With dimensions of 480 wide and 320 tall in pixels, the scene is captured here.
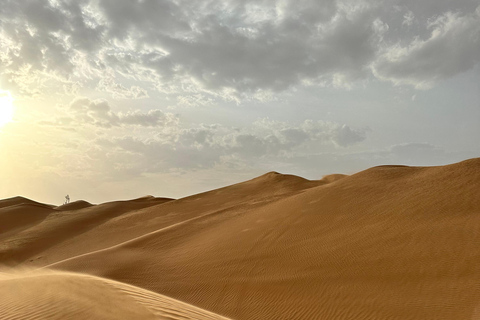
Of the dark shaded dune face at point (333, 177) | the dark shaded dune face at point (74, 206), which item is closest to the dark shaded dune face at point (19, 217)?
the dark shaded dune face at point (74, 206)

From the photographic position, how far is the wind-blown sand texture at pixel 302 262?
7676 millimetres

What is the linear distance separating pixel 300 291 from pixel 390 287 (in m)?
2.66

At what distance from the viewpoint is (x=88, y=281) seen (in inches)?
315

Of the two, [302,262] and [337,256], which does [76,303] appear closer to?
[302,262]

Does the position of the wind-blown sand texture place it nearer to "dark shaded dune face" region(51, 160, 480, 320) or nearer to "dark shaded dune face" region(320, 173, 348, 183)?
"dark shaded dune face" region(51, 160, 480, 320)

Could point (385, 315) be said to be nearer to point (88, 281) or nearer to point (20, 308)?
point (88, 281)

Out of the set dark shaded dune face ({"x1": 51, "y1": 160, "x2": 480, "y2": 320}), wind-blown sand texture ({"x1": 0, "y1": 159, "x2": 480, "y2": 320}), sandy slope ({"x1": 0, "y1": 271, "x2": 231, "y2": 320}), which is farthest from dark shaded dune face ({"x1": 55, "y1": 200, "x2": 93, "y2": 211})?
sandy slope ({"x1": 0, "y1": 271, "x2": 231, "y2": 320})

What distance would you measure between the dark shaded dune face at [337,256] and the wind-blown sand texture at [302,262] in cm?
5

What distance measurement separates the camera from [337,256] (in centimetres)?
1420

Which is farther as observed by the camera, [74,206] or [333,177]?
[74,206]

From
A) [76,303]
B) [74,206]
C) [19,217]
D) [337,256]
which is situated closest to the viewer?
[76,303]

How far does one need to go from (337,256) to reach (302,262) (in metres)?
1.31

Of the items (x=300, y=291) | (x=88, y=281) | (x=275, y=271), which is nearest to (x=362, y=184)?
(x=275, y=271)

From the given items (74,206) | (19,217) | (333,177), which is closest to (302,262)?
(333,177)
